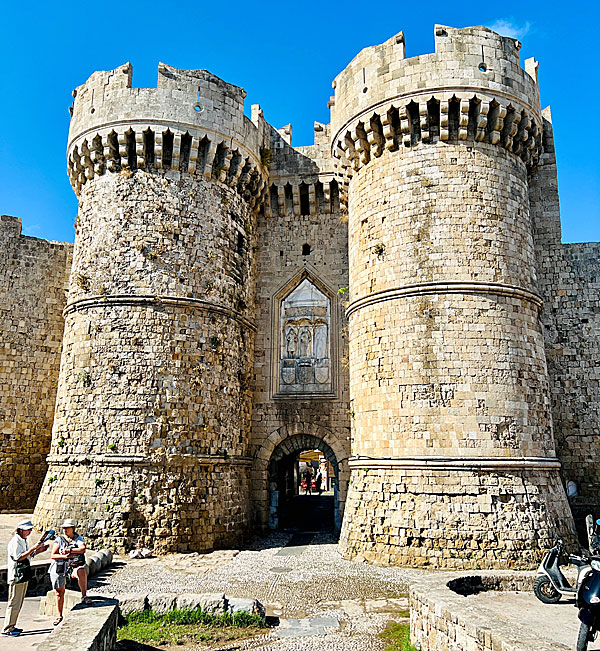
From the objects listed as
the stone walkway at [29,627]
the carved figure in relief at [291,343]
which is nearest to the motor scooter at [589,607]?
the stone walkway at [29,627]

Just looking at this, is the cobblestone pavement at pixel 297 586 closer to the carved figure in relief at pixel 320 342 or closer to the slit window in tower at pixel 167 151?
the carved figure in relief at pixel 320 342

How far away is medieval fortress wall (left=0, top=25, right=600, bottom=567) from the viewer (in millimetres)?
10258

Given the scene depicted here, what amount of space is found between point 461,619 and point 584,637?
95cm

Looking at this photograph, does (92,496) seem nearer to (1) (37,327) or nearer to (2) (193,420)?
(2) (193,420)

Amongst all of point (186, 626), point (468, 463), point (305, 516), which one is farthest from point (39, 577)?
point (305, 516)

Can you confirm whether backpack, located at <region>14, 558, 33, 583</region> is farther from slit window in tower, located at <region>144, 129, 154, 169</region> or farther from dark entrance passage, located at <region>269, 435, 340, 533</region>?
slit window in tower, located at <region>144, 129, 154, 169</region>

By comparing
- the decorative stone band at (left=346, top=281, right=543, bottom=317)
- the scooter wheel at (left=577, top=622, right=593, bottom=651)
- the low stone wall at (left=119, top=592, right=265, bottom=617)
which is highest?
the decorative stone band at (left=346, top=281, right=543, bottom=317)

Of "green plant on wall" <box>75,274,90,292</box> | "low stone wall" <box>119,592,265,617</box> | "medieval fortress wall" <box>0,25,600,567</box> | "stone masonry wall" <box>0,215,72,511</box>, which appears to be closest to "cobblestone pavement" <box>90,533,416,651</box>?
"low stone wall" <box>119,592,265,617</box>

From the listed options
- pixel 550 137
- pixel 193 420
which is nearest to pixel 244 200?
pixel 193 420

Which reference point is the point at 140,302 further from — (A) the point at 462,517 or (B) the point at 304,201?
(A) the point at 462,517

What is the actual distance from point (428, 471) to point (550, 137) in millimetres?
9157

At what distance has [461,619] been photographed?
4.92 meters

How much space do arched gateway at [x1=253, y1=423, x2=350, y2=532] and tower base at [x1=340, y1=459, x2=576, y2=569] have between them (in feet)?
9.23

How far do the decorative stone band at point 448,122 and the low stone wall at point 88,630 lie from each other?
987cm
